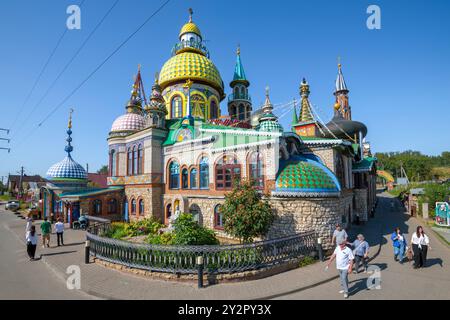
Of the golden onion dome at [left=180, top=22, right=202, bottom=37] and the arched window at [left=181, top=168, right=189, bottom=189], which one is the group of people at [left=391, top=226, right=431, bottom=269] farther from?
the golden onion dome at [left=180, top=22, right=202, bottom=37]

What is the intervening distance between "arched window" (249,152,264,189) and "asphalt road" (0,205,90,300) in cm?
920

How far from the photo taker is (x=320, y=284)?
7762 mm

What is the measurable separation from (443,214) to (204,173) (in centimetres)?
1749

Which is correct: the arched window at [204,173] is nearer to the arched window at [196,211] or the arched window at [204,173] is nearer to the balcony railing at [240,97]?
the arched window at [196,211]

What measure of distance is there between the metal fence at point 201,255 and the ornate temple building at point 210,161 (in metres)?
3.21

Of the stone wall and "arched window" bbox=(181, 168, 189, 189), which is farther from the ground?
"arched window" bbox=(181, 168, 189, 189)

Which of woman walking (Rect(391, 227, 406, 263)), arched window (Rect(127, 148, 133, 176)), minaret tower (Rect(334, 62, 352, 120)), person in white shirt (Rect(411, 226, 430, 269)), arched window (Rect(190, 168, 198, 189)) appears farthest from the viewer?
minaret tower (Rect(334, 62, 352, 120))

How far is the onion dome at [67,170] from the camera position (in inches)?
859

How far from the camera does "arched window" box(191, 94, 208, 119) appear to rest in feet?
74.0

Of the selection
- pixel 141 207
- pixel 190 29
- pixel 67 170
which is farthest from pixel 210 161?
pixel 190 29

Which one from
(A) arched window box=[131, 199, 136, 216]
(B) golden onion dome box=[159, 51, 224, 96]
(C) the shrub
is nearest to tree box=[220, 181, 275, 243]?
(C) the shrub

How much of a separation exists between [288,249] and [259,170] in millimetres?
5053
